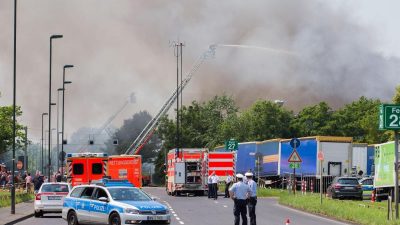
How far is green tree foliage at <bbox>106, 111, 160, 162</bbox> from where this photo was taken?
14175 cm

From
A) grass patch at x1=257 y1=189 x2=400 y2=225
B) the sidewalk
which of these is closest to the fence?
grass patch at x1=257 y1=189 x2=400 y2=225

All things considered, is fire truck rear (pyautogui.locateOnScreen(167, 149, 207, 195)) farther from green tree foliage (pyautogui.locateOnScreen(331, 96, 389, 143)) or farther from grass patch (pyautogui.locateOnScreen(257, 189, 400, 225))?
green tree foliage (pyautogui.locateOnScreen(331, 96, 389, 143))

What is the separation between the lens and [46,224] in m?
32.1

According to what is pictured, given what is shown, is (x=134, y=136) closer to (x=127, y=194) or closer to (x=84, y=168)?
(x=84, y=168)

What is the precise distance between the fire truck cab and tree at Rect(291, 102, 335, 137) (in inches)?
2976

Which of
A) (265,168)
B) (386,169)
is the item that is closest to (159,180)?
(265,168)

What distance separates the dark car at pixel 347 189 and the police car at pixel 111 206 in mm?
27326

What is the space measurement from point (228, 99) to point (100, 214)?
11506 centimetres

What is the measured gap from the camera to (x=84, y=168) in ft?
171

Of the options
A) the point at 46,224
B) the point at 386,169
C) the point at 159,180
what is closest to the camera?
the point at 46,224

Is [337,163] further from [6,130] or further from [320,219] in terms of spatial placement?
[6,130]

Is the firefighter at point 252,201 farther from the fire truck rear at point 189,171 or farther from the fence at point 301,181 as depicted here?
the fence at point 301,181

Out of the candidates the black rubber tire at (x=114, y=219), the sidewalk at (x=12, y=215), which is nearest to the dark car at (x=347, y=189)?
the sidewalk at (x=12, y=215)

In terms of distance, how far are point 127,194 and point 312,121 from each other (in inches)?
4016
